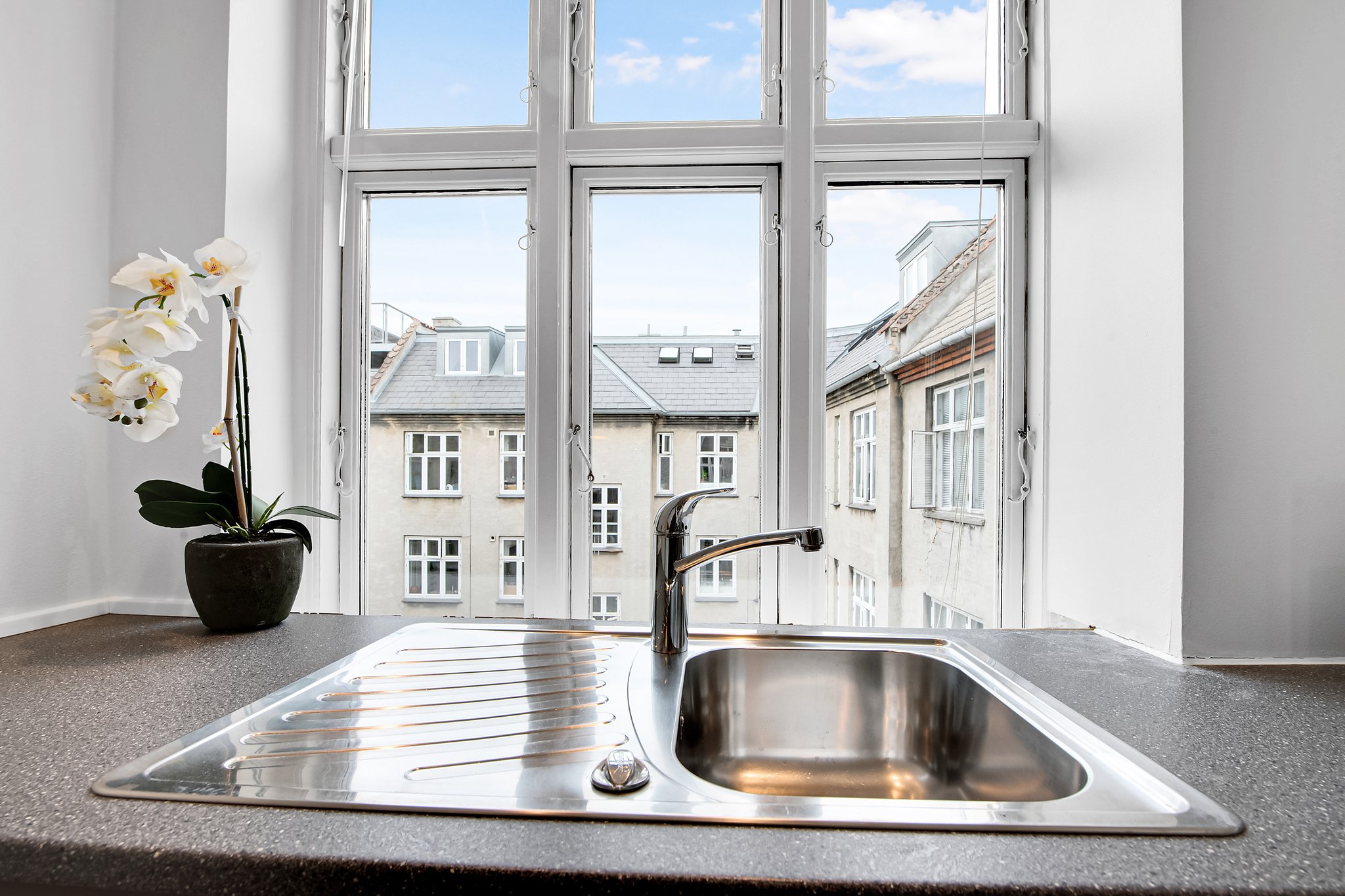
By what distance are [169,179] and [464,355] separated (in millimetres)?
680

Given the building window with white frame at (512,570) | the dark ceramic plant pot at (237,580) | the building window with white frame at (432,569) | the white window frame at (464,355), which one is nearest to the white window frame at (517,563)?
the building window with white frame at (512,570)

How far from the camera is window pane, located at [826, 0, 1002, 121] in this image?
1.63 metres

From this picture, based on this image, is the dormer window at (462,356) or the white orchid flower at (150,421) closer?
the white orchid flower at (150,421)

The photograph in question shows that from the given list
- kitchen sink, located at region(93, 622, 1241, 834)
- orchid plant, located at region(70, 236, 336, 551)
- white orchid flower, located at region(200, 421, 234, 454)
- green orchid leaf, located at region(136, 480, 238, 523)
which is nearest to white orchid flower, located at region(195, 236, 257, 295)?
orchid plant, located at region(70, 236, 336, 551)

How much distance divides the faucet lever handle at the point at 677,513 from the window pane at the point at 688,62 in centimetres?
102

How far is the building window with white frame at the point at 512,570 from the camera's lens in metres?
1.68

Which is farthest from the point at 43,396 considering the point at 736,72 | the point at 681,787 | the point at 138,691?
the point at 736,72

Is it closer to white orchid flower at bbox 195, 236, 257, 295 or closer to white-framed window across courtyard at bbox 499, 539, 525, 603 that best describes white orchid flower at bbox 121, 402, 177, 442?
white orchid flower at bbox 195, 236, 257, 295

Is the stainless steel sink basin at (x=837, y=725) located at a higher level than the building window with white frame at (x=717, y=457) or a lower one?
lower

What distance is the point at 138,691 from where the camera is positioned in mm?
915

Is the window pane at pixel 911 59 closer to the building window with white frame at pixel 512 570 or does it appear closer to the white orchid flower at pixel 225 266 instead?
the building window with white frame at pixel 512 570

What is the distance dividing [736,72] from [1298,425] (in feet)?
4.36

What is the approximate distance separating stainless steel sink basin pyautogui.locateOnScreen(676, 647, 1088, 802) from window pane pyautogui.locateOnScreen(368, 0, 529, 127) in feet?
4.58

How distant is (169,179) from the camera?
4.68 feet
